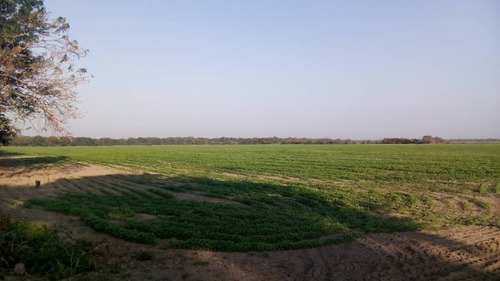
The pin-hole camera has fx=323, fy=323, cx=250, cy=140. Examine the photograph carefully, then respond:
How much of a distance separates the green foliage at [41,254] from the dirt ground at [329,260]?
27 cm

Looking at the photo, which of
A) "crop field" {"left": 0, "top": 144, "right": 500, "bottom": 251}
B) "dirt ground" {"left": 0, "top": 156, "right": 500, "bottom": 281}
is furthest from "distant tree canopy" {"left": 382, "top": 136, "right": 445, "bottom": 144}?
"dirt ground" {"left": 0, "top": 156, "right": 500, "bottom": 281}

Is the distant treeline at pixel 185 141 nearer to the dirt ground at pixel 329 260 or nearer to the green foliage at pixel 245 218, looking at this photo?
the green foliage at pixel 245 218

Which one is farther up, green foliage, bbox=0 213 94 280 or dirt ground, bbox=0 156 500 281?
green foliage, bbox=0 213 94 280

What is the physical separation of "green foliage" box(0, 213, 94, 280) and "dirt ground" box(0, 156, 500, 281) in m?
0.27

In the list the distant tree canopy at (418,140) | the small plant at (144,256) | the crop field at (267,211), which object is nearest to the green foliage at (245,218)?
the crop field at (267,211)

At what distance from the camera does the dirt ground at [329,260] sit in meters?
5.41

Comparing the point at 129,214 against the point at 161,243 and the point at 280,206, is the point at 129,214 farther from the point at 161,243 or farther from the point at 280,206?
the point at 280,206

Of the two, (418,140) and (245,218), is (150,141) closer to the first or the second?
(418,140)

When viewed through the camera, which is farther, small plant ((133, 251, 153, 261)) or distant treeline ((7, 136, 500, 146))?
distant treeline ((7, 136, 500, 146))

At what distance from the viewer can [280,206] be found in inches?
440

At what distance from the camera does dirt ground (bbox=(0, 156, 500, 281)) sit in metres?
5.41

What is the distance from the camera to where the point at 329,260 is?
619cm

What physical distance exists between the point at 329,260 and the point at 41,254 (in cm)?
512

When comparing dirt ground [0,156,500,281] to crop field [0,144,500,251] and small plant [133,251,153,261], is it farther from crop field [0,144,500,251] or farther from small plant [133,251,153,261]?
crop field [0,144,500,251]
